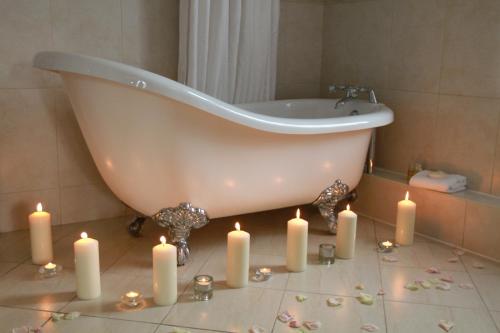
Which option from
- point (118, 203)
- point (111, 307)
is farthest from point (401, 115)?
point (111, 307)

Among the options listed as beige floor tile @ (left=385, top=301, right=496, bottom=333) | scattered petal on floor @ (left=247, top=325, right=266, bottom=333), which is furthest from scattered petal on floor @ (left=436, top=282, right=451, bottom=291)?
scattered petal on floor @ (left=247, top=325, right=266, bottom=333)

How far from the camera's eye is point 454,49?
236 centimetres

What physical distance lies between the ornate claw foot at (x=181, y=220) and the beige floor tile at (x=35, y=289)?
0.37 meters

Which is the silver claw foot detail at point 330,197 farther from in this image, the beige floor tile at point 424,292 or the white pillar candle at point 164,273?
the white pillar candle at point 164,273

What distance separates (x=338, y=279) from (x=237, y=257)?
1.29ft

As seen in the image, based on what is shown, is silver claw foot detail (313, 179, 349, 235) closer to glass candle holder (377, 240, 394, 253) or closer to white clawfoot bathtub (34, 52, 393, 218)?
white clawfoot bathtub (34, 52, 393, 218)

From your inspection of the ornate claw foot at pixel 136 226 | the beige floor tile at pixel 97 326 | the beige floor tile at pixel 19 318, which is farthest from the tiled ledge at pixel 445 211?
the beige floor tile at pixel 19 318

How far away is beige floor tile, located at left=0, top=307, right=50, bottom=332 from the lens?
151 cm

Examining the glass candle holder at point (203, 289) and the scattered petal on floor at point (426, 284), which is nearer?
the glass candle holder at point (203, 289)

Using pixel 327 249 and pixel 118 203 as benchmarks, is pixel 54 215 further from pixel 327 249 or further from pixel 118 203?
pixel 327 249

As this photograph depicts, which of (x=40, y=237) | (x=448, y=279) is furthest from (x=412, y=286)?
(x=40, y=237)

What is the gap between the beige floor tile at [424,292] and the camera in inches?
68.3

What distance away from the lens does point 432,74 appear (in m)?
2.47

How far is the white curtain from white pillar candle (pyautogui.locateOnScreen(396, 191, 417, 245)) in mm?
964
